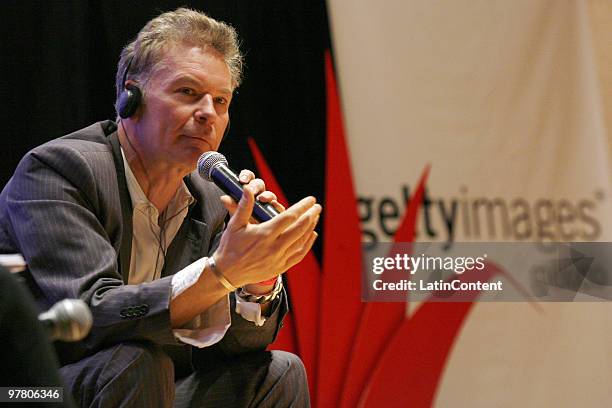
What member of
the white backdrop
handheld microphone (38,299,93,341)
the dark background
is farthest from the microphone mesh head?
the white backdrop

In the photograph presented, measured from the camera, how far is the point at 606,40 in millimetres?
3268

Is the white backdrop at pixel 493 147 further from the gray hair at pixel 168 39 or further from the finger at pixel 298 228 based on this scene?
the finger at pixel 298 228

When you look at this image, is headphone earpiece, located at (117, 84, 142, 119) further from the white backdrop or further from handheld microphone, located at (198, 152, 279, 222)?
the white backdrop

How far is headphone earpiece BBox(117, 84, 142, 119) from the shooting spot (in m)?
1.77

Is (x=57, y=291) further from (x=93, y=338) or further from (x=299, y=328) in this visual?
(x=299, y=328)

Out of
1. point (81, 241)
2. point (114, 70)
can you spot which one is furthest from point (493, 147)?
point (81, 241)

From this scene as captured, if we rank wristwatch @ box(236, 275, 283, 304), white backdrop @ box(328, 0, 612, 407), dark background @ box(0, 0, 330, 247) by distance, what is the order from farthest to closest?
white backdrop @ box(328, 0, 612, 407)
dark background @ box(0, 0, 330, 247)
wristwatch @ box(236, 275, 283, 304)

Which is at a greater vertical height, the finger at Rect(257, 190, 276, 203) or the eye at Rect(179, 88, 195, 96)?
the eye at Rect(179, 88, 195, 96)

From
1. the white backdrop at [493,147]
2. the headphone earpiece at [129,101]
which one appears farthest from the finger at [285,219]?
the white backdrop at [493,147]

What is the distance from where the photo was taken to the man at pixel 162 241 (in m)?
1.44

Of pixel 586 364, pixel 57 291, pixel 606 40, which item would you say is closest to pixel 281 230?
pixel 57 291

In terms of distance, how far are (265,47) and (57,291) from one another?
1422 millimetres

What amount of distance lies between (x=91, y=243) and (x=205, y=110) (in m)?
0.41

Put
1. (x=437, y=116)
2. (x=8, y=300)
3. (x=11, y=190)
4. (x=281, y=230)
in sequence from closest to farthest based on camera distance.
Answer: (x=8, y=300) < (x=281, y=230) < (x=11, y=190) < (x=437, y=116)
